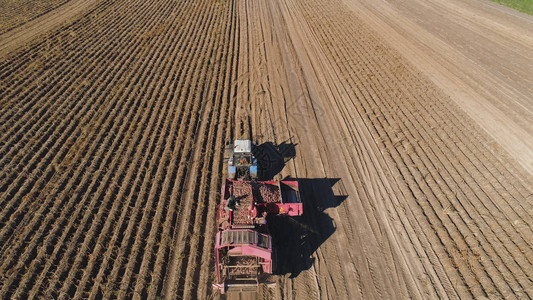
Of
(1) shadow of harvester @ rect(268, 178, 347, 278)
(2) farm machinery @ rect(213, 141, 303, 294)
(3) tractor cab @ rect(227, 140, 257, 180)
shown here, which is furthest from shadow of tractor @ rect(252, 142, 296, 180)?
(2) farm machinery @ rect(213, 141, 303, 294)

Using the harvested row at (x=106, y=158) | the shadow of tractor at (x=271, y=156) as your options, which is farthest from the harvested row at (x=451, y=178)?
the harvested row at (x=106, y=158)

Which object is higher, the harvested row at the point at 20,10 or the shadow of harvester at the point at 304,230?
the harvested row at the point at 20,10

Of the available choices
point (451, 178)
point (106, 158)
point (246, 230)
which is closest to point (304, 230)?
point (246, 230)

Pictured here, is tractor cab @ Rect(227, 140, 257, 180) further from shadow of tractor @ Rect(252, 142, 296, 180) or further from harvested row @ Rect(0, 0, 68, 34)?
harvested row @ Rect(0, 0, 68, 34)

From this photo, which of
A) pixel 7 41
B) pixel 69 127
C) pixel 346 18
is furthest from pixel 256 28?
pixel 7 41

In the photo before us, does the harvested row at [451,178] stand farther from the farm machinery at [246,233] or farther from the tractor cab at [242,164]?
the tractor cab at [242,164]

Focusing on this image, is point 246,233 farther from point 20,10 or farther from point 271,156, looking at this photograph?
point 20,10
